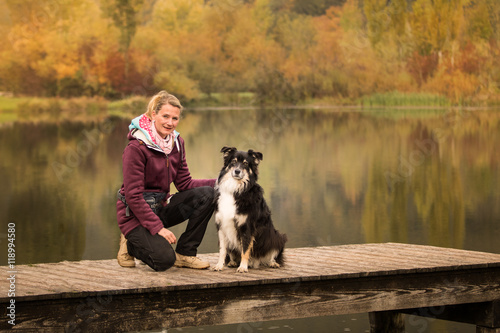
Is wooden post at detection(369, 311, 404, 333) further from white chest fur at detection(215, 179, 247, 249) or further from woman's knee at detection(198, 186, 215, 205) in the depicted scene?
woman's knee at detection(198, 186, 215, 205)

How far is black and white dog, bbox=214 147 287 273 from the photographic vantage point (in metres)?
3.77

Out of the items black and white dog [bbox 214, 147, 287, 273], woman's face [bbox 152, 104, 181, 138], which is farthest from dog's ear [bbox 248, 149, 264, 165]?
woman's face [bbox 152, 104, 181, 138]

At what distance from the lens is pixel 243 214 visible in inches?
149

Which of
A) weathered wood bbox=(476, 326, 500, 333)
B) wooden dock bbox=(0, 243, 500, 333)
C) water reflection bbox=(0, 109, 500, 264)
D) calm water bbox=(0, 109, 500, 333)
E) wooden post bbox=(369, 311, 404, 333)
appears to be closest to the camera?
wooden dock bbox=(0, 243, 500, 333)

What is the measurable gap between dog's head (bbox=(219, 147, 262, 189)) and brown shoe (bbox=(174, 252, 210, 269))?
1.72ft

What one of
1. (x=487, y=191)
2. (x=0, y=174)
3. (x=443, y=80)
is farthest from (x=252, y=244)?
(x=443, y=80)

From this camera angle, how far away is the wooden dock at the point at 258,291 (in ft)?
11.0

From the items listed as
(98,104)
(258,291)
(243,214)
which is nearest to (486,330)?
(258,291)

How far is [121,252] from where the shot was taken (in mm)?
3959

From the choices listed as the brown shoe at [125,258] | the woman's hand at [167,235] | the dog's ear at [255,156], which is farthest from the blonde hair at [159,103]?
the brown shoe at [125,258]

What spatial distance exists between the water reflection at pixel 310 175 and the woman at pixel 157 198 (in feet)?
13.1

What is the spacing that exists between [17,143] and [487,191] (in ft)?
51.6

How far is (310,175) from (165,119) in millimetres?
13884

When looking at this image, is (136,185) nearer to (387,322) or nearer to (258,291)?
(258,291)
